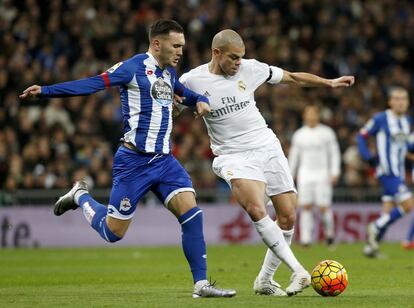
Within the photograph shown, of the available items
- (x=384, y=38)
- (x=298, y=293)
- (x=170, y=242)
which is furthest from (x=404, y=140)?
(x=384, y=38)

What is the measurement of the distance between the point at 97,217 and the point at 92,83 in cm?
165

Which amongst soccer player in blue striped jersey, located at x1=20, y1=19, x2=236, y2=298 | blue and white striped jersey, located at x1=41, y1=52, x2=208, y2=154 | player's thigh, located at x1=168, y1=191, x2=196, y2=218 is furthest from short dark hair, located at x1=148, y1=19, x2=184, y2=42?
player's thigh, located at x1=168, y1=191, x2=196, y2=218

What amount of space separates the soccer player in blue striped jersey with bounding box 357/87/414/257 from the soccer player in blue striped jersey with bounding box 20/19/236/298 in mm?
7761

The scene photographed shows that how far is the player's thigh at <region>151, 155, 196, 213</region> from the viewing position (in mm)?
9609

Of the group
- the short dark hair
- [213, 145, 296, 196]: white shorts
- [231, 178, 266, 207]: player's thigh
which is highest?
the short dark hair

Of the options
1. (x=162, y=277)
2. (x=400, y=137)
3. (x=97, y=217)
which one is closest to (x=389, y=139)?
(x=400, y=137)

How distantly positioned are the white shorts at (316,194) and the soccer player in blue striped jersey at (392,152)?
2971 millimetres

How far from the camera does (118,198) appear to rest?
977 centimetres

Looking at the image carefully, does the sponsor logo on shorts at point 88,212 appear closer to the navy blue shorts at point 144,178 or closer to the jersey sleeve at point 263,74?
the navy blue shorts at point 144,178

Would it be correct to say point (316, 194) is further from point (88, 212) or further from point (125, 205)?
point (125, 205)

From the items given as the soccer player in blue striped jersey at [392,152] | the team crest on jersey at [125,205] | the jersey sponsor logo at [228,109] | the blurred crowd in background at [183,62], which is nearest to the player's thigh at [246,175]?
the jersey sponsor logo at [228,109]

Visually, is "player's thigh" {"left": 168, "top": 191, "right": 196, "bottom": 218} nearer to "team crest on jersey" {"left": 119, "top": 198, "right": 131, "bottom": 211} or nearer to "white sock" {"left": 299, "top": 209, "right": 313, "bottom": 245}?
"team crest on jersey" {"left": 119, "top": 198, "right": 131, "bottom": 211}

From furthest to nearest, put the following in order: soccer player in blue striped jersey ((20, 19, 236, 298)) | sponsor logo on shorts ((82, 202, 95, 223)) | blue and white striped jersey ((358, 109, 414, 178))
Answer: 1. blue and white striped jersey ((358, 109, 414, 178))
2. sponsor logo on shorts ((82, 202, 95, 223))
3. soccer player in blue striped jersey ((20, 19, 236, 298))

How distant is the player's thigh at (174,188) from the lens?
961 cm
